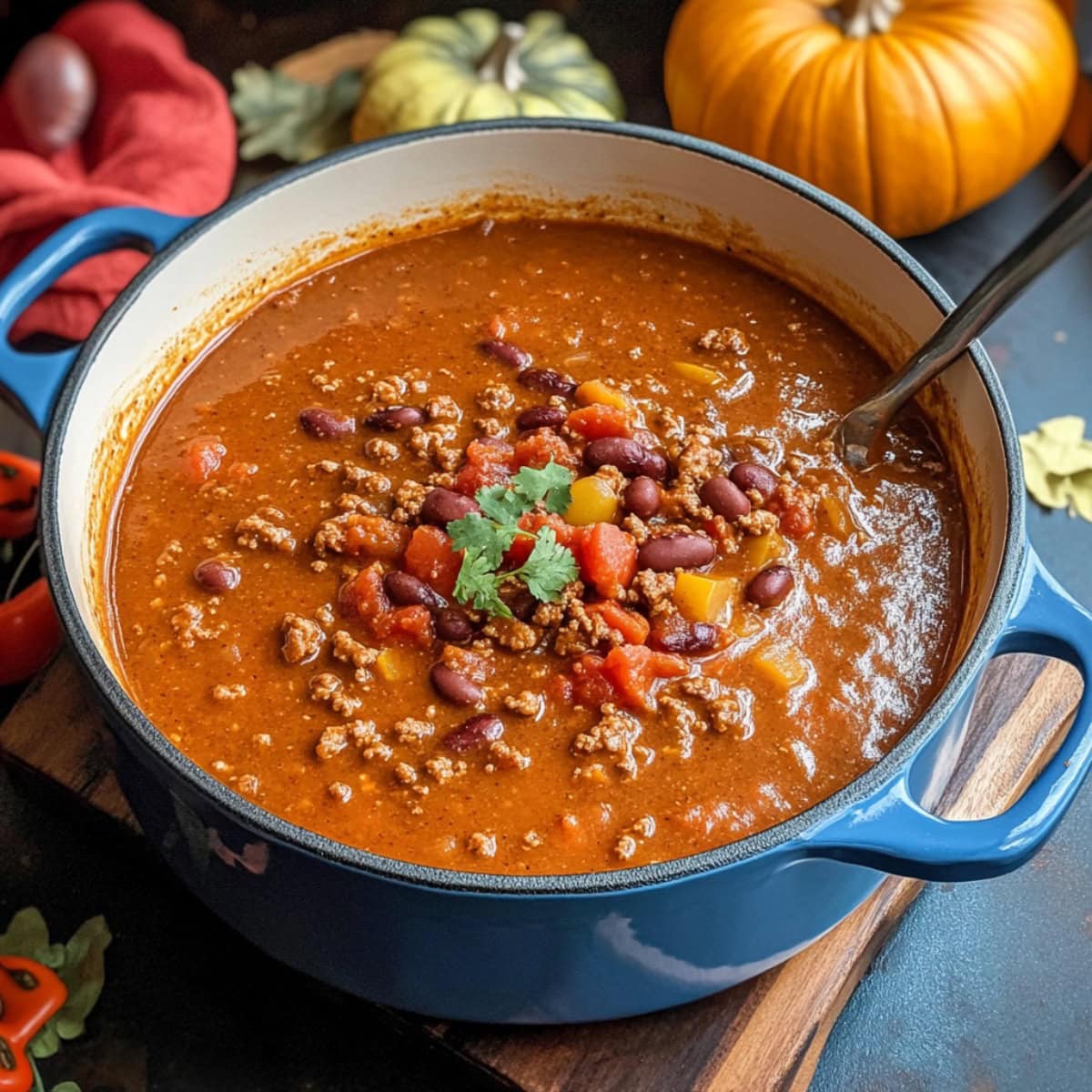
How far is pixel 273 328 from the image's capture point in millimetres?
3369

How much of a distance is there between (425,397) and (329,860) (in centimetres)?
126

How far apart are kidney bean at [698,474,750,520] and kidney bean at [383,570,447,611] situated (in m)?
0.55

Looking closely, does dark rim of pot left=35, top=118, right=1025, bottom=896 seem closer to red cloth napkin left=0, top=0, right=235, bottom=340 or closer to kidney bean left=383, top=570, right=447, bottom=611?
kidney bean left=383, top=570, right=447, bottom=611

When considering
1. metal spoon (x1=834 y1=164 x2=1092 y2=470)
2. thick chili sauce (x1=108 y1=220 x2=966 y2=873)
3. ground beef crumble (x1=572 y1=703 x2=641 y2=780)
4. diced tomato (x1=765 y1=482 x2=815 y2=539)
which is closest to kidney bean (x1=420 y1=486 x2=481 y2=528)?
thick chili sauce (x1=108 y1=220 x2=966 y2=873)

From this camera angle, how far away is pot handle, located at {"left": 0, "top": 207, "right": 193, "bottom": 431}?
114 inches

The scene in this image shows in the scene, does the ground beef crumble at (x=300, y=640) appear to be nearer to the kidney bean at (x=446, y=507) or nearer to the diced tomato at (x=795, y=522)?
the kidney bean at (x=446, y=507)

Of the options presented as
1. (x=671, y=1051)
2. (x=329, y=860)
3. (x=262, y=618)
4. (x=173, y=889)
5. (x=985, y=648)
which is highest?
(x=985, y=648)

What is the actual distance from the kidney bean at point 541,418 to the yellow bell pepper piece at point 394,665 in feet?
1.90

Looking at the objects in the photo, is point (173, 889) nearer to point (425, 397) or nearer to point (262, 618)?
point (262, 618)

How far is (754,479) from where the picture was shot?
9.45ft

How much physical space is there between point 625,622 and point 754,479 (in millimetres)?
414

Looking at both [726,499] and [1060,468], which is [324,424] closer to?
[726,499]

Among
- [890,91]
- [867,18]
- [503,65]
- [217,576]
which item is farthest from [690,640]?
[503,65]

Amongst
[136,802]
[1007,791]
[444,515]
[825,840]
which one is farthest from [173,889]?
[1007,791]
